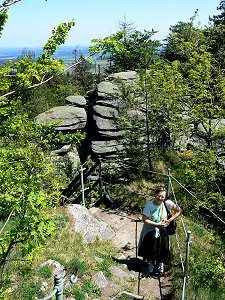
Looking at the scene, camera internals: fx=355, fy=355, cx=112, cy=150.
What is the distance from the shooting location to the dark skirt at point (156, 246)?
21.6 ft

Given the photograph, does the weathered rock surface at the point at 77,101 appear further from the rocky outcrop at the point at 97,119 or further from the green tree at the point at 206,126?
the green tree at the point at 206,126

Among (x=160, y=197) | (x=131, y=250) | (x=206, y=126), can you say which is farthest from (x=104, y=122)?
(x=160, y=197)

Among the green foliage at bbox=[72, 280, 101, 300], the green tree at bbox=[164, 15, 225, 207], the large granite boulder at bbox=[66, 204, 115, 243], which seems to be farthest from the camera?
the green tree at bbox=[164, 15, 225, 207]

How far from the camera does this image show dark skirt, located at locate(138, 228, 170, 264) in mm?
6590

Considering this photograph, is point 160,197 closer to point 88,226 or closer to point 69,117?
point 88,226

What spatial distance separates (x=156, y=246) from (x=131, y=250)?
4.64 ft

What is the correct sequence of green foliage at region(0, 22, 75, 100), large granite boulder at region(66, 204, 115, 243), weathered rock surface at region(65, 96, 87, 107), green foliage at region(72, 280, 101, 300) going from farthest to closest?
weathered rock surface at region(65, 96, 87, 107) → large granite boulder at region(66, 204, 115, 243) → green foliage at region(72, 280, 101, 300) → green foliage at region(0, 22, 75, 100)

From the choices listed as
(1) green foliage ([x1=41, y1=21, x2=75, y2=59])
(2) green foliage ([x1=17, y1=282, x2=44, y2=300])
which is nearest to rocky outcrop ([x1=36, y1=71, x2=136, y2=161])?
(2) green foliage ([x1=17, y1=282, x2=44, y2=300])

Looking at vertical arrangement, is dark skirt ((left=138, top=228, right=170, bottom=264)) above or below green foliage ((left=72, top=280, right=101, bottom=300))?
above

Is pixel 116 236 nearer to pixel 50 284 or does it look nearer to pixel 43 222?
pixel 50 284

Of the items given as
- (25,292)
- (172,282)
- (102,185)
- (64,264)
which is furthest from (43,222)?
(102,185)

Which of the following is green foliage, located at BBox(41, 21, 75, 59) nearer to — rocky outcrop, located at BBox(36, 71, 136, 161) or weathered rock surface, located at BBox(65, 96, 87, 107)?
rocky outcrop, located at BBox(36, 71, 136, 161)

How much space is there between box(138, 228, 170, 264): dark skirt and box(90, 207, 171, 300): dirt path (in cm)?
44

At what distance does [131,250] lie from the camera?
7859mm
